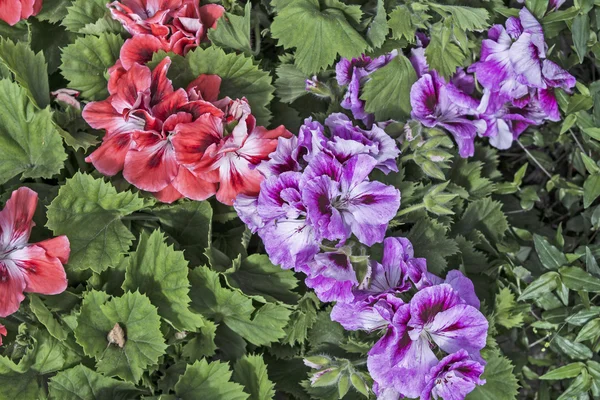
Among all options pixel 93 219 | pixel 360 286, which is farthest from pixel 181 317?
pixel 360 286

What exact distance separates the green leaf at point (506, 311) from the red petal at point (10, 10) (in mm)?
1571

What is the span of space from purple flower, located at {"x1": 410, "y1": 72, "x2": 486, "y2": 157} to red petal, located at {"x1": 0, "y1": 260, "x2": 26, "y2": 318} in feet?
3.73

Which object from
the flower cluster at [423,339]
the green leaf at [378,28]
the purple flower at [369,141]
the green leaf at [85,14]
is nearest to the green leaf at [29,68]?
the green leaf at [85,14]

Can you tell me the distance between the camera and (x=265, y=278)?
75.9 inches

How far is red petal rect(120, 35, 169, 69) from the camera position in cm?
186

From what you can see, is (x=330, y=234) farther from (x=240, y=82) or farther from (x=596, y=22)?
(x=596, y=22)

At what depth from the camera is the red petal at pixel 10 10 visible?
1.90 meters

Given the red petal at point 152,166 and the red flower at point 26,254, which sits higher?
the red petal at point 152,166

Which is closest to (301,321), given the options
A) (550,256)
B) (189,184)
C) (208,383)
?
(208,383)

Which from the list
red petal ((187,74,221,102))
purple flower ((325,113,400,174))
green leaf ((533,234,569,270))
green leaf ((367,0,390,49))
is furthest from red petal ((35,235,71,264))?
green leaf ((533,234,569,270))

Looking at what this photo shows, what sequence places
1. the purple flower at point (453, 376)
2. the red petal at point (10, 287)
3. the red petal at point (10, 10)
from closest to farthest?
the purple flower at point (453, 376)
the red petal at point (10, 287)
the red petal at point (10, 10)

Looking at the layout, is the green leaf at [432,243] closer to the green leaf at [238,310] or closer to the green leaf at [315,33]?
the green leaf at [238,310]

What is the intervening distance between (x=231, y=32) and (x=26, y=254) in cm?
81

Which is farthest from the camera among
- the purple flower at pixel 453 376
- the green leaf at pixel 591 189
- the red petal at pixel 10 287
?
the green leaf at pixel 591 189
